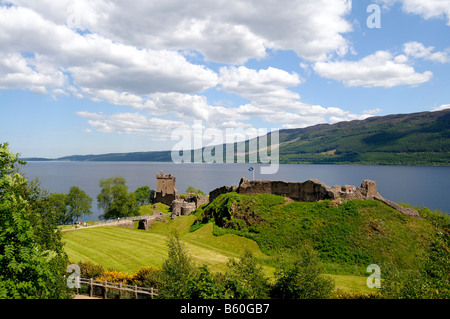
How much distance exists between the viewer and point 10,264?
12727 millimetres

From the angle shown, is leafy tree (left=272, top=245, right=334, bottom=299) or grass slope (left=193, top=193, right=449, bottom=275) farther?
grass slope (left=193, top=193, right=449, bottom=275)

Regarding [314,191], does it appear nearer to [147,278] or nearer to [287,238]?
[287,238]

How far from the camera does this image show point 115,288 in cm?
2283

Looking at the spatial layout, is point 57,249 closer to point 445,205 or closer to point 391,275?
point 391,275

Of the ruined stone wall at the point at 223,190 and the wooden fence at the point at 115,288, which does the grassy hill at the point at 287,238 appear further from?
the ruined stone wall at the point at 223,190

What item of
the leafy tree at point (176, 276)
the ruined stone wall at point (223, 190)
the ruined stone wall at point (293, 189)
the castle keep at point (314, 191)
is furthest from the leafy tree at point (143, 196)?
the leafy tree at point (176, 276)

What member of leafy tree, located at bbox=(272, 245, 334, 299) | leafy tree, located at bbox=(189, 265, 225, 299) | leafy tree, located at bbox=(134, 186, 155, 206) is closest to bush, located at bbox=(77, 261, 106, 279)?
leafy tree, located at bbox=(189, 265, 225, 299)

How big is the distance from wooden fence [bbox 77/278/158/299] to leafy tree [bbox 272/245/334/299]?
31.3 ft

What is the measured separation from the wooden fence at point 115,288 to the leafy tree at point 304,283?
9.54 metres

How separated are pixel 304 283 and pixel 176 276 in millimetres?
8533

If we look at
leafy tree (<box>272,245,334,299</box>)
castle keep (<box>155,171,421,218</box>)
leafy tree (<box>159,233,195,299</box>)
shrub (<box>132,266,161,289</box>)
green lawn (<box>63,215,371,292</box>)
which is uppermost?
castle keep (<box>155,171,421,218</box>)

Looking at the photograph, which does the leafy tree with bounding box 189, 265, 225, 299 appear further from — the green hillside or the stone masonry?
the stone masonry

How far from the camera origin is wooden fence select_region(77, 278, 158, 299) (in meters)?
22.0
